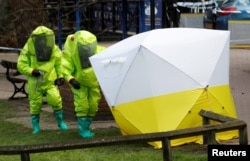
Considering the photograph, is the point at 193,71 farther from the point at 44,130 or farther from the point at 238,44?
the point at 238,44

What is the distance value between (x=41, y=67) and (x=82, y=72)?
0.94 m

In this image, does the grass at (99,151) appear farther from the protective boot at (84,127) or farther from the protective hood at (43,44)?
the protective hood at (43,44)

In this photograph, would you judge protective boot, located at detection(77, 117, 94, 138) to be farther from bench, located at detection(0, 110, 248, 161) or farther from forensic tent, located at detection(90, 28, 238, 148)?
bench, located at detection(0, 110, 248, 161)

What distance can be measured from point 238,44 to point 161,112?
41.9 ft

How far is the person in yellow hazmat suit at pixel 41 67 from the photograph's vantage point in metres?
10.1

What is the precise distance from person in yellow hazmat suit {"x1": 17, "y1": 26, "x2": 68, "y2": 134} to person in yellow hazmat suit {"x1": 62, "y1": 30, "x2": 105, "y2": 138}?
562mm

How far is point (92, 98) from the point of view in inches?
379

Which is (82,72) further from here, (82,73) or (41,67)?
(41,67)

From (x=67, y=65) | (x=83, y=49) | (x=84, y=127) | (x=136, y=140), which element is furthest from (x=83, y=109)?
(x=136, y=140)

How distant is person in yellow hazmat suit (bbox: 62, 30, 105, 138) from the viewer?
31.1 feet

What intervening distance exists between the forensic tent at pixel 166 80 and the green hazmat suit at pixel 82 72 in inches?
14.4

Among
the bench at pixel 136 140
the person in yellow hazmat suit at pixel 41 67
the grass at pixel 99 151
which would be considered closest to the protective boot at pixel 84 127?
the grass at pixel 99 151

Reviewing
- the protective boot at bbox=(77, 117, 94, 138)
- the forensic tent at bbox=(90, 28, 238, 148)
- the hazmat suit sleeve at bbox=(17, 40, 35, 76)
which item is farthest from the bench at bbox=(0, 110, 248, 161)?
the hazmat suit sleeve at bbox=(17, 40, 35, 76)

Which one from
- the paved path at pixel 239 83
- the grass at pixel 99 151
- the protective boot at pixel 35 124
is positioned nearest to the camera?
the grass at pixel 99 151
